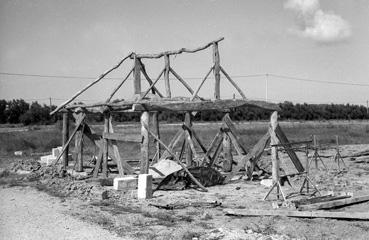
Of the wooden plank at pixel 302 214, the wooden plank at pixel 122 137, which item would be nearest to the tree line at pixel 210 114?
the wooden plank at pixel 122 137

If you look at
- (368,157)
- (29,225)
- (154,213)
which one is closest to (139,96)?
(154,213)

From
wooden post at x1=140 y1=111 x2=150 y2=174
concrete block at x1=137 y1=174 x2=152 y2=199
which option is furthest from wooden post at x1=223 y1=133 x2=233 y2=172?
concrete block at x1=137 y1=174 x2=152 y2=199

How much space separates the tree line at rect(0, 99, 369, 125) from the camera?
61.0 meters

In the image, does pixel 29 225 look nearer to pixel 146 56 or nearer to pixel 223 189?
pixel 223 189

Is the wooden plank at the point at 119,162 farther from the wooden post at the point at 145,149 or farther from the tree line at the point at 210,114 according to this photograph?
the tree line at the point at 210,114

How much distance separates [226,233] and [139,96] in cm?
891

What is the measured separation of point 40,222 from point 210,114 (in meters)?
63.1

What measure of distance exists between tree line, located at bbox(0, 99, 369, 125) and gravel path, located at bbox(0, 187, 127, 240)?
33.6 m

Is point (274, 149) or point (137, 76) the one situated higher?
point (137, 76)

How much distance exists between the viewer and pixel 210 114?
7231 centimetres

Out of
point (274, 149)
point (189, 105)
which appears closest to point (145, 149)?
point (189, 105)

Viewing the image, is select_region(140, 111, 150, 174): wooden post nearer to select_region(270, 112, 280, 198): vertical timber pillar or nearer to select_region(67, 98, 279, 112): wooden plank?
select_region(67, 98, 279, 112): wooden plank

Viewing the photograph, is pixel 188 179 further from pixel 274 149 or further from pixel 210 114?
pixel 210 114

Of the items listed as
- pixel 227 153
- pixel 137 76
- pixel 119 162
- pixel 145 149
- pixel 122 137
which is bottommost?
pixel 119 162
